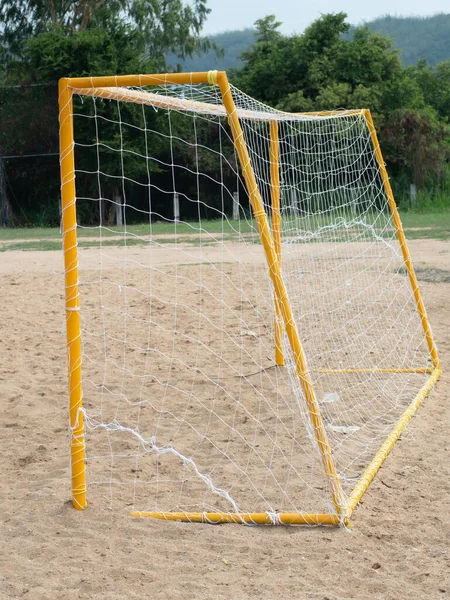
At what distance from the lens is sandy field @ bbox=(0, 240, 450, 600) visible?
3135 millimetres

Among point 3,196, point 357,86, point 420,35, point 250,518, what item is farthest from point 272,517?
point 420,35

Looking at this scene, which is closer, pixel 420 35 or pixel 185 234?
pixel 185 234

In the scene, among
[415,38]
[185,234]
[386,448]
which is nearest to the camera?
[386,448]

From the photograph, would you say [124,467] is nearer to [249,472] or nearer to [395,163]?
[249,472]

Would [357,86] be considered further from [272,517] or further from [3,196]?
[272,517]

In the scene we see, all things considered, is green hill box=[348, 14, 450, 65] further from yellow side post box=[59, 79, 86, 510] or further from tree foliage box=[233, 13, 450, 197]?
yellow side post box=[59, 79, 86, 510]

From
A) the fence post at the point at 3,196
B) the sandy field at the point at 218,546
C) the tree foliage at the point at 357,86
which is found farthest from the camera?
the fence post at the point at 3,196

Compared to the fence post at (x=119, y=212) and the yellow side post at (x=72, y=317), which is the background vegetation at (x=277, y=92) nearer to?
the fence post at (x=119, y=212)

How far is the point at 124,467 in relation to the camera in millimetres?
4527

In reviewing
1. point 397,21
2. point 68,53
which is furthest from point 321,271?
point 397,21

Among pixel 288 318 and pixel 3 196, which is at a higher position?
pixel 288 318

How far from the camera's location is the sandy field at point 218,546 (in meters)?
3.13

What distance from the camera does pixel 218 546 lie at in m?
3.53

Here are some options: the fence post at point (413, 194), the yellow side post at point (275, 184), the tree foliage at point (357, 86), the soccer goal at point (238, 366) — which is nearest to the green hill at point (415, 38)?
the tree foliage at point (357, 86)
